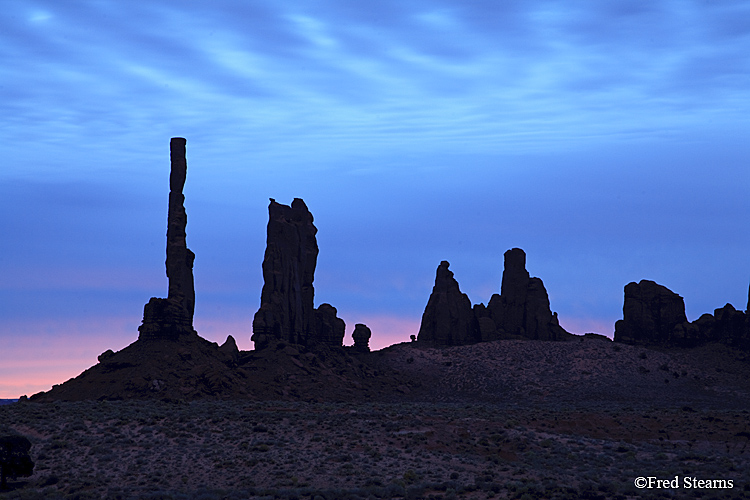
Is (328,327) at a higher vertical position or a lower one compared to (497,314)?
lower

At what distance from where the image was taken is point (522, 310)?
388 feet

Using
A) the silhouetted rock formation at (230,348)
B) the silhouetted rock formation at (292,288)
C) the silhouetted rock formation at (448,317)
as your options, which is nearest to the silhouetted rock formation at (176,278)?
→ the silhouetted rock formation at (230,348)

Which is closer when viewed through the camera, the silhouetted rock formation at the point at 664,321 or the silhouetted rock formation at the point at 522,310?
the silhouetted rock formation at the point at 664,321

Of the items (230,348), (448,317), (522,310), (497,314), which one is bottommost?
(230,348)

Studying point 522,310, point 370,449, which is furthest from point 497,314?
point 370,449

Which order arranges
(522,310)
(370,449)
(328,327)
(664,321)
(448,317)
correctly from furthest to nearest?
(522,310), (664,321), (448,317), (328,327), (370,449)

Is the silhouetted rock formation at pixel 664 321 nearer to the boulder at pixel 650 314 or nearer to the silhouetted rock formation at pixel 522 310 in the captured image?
the boulder at pixel 650 314

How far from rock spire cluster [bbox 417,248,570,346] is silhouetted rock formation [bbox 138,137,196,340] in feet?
130

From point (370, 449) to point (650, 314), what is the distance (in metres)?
75.0

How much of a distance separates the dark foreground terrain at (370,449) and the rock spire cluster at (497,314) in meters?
31.1

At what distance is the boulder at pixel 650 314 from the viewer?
116 m

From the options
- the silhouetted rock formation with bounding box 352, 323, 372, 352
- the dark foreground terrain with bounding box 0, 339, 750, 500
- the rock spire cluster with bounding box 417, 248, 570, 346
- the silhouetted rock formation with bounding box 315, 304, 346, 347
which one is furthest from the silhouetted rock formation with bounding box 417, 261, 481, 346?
the dark foreground terrain with bounding box 0, 339, 750, 500

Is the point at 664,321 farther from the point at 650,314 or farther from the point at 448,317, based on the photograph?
the point at 448,317

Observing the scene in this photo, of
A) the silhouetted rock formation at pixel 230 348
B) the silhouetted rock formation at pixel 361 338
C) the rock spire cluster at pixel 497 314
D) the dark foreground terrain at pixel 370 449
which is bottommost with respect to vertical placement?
the dark foreground terrain at pixel 370 449
